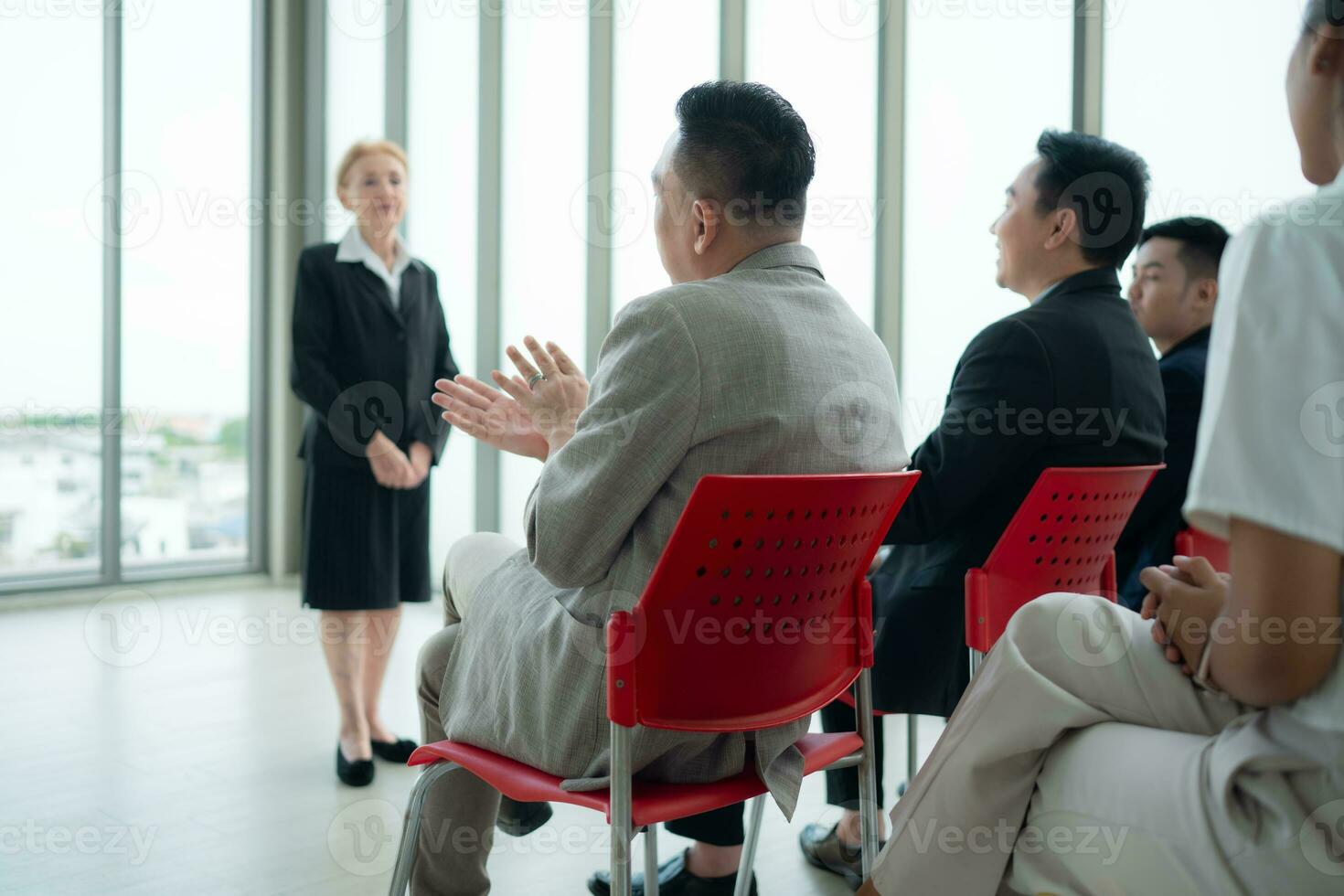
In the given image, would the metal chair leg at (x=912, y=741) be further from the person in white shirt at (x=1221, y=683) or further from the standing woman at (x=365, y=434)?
the standing woman at (x=365, y=434)

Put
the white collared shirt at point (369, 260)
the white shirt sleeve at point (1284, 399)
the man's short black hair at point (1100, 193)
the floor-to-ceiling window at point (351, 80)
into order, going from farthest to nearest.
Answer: the floor-to-ceiling window at point (351, 80) < the white collared shirt at point (369, 260) < the man's short black hair at point (1100, 193) < the white shirt sleeve at point (1284, 399)

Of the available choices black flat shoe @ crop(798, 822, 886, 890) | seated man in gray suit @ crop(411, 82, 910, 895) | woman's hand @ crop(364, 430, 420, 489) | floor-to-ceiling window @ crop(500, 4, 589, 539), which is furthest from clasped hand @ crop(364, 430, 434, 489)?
floor-to-ceiling window @ crop(500, 4, 589, 539)

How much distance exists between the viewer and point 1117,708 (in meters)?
0.99

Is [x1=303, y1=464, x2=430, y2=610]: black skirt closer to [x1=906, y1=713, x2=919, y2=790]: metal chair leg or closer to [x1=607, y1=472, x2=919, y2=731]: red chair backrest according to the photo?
[x1=906, y1=713, x2=919, y2=790]: metal chair leg

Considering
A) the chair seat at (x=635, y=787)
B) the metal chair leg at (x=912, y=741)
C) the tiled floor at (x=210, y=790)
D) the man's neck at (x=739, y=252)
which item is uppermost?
the man's neck at (x=739, y=252)

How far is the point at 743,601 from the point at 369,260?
7.02 ft

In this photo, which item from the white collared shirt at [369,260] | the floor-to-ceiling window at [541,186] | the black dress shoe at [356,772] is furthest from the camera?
the floor-to-ceiling window at [541,186]

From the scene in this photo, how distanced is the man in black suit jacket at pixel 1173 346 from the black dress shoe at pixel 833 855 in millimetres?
767

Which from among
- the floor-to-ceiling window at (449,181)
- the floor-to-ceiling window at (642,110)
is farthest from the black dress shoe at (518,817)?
the floor-to-ceiling window at (449,181)

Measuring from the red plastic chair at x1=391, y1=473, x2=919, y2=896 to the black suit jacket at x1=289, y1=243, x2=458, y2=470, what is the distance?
1.64m

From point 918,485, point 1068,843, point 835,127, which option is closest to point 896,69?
point 835,127

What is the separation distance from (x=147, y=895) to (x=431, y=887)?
692mm

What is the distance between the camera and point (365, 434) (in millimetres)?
2844

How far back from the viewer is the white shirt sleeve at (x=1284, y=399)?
0.77 metres
